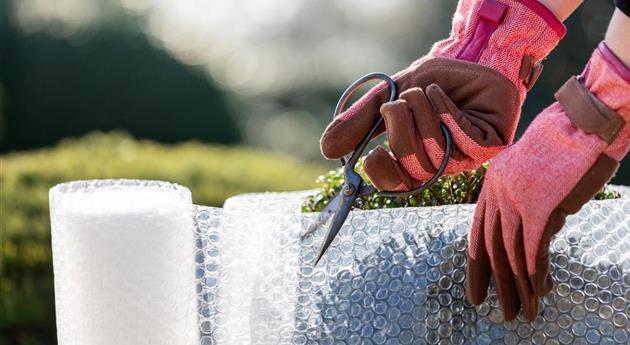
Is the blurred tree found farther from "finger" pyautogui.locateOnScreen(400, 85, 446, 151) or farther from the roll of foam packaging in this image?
"finger" pyautogui.locateOnScreen(400, 85, 446, 151)

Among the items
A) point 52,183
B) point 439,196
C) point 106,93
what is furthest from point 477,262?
point 106,93

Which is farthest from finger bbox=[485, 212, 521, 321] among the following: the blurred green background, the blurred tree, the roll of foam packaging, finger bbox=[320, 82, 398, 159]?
the blurred tree

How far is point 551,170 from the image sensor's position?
1.14 meters

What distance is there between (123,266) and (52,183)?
1.87 metres

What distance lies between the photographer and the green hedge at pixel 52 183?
99.2 inches

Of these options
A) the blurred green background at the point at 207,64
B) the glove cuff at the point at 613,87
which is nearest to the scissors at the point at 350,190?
the glove cuff at the point at 613,87

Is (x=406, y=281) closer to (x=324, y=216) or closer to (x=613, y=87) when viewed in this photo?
(x=324, y=216)

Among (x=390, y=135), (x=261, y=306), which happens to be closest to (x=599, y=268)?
(x=390, y=135)

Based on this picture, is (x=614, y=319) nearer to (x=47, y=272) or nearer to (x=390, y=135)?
(x=390, y=135)

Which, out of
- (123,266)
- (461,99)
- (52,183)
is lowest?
(52,183)

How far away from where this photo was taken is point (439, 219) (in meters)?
1.29

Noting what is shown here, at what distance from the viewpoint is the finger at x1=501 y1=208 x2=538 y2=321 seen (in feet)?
3.84

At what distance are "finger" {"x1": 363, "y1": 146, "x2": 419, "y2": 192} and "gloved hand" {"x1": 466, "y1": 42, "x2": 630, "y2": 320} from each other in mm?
116

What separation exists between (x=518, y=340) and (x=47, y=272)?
66.8 inches
